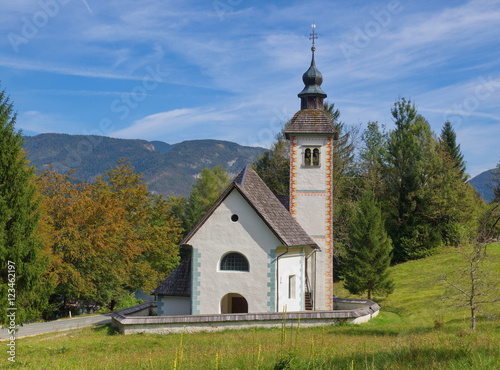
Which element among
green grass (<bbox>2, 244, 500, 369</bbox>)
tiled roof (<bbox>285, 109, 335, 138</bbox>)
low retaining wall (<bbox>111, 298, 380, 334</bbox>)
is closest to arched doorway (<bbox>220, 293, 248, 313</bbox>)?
low retaining wall (<bbox>111, 298, 380, 334</bbox>)

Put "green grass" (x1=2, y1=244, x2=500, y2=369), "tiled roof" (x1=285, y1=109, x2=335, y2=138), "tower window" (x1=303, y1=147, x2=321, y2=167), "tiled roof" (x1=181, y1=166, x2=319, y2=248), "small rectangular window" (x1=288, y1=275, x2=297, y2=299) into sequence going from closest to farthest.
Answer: "green grass" (x1=2, y1=244, x2=500, y2=369)
"tiled roof" (x1=181, y1=166, x2=319, y2=248)
"small rectangular window" (x1=288, y1=275, x2=297, y2=299)
"tiled roof" (x1=285, y1=109, x2=335, y2=138)
"tower window" (x1=303, y1=147, x2=321, y2=167)

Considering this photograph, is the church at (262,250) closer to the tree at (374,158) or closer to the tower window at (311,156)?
the tower window at (311,156)

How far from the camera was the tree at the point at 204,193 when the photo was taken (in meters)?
61.3

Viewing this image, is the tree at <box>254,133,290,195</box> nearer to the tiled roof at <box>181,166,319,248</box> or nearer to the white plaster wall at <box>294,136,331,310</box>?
the white plaster wall at <box>294,136,331,310</box>

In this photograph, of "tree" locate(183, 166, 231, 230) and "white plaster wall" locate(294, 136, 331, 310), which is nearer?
"white plaster wall" locate(294, 136, 331, 310)

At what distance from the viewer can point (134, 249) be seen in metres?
37.4

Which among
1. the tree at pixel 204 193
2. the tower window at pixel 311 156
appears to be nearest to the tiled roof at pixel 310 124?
the tower window at pixel 311 156

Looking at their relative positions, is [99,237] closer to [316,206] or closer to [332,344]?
[316,206]

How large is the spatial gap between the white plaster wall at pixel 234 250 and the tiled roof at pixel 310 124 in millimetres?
6910

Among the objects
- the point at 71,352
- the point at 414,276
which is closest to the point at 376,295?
the point at 414,276

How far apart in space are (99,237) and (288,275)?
16581 mm

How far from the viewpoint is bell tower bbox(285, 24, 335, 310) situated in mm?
26219

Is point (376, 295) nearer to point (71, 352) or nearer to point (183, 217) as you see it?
point (71, 352)

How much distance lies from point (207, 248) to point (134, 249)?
55.6 ft
